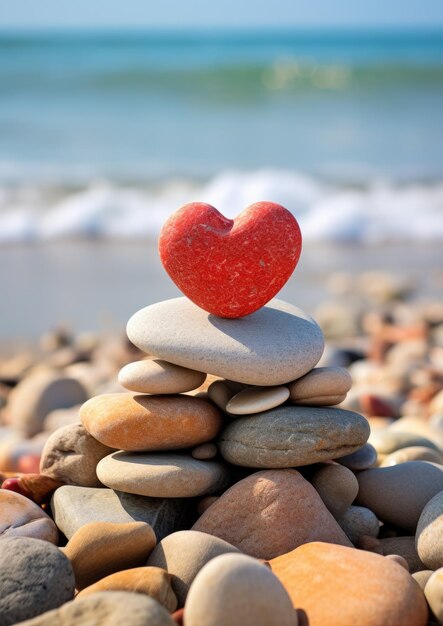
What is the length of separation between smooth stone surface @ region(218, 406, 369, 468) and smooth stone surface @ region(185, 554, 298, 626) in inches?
29.7

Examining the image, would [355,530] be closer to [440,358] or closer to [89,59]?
[440,358]

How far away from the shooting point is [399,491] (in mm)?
3201

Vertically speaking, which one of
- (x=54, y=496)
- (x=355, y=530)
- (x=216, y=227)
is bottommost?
(x=355, y=530)

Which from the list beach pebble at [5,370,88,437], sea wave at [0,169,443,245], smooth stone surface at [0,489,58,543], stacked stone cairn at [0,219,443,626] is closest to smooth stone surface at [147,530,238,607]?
stacked stone cairn at [0,219,443,626]

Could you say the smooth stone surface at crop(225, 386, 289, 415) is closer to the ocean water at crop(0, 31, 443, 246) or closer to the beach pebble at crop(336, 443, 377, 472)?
the beach pebble at crop(336, 443, 377, 472)

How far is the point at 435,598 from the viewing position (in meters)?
2.46

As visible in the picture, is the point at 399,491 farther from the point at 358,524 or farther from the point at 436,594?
the point at 436,594

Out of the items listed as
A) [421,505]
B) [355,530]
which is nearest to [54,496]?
[355,530]

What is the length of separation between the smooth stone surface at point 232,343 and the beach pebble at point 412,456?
78 cm

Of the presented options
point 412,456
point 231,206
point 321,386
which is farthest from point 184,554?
point 231,206

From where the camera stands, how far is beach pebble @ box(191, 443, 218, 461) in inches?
120

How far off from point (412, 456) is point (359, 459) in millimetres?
427

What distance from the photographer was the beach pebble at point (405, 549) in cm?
294

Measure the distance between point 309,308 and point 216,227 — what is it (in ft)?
17.7
